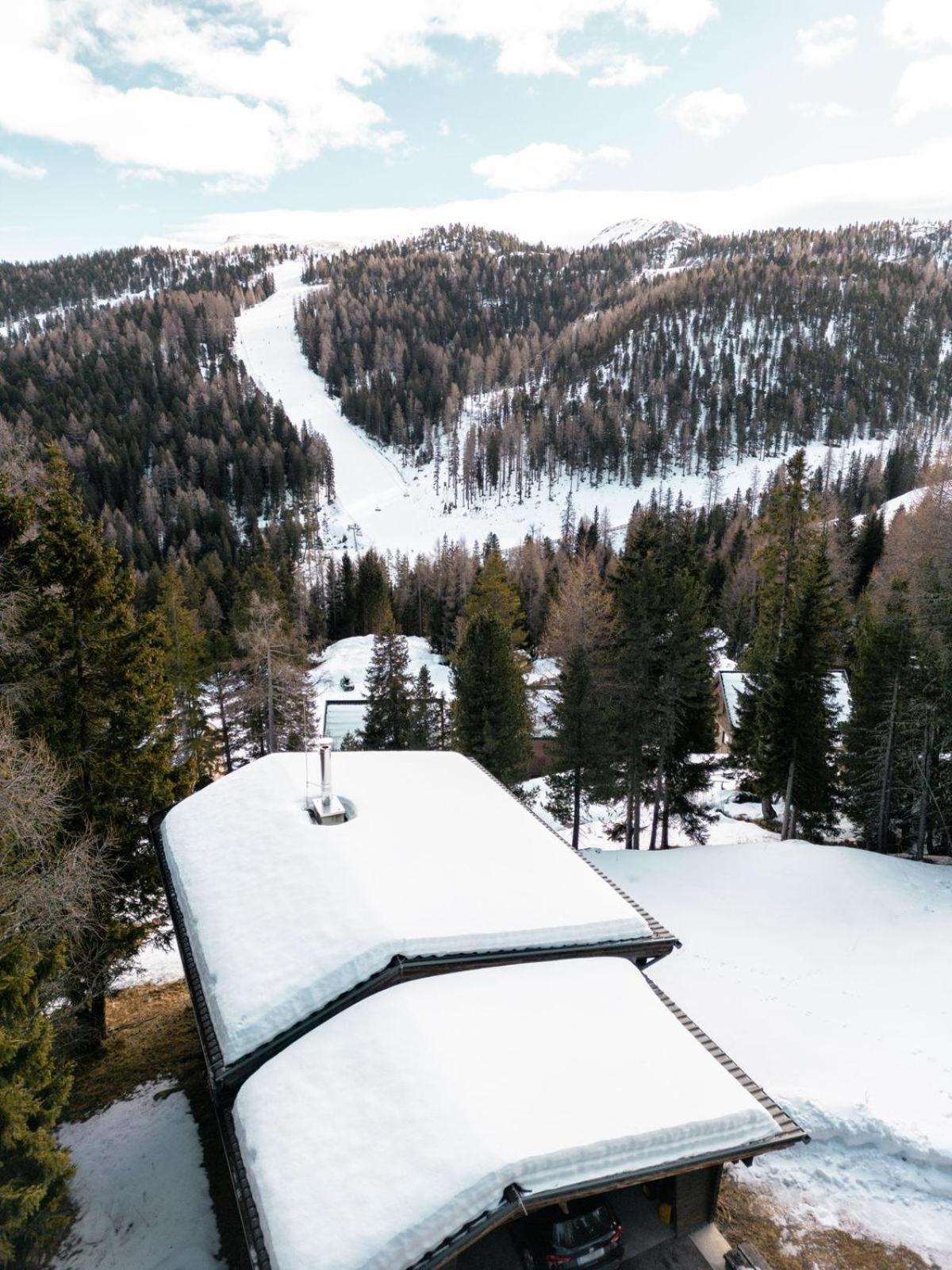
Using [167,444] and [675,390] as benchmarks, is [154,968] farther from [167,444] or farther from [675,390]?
[675,390]

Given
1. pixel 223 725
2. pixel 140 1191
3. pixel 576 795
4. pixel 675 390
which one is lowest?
pixel 223 725

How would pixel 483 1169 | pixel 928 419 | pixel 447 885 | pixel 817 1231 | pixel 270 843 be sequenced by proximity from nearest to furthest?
pixel 483 1169 → pixel 817 1231 → pixel 447 885 → pixel 270 843 → pixel 928 419

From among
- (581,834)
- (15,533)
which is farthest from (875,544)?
(15,533)

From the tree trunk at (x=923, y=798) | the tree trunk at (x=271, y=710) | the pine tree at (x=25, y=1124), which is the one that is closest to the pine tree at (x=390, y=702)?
the tree trunk at (x=271, y=710)

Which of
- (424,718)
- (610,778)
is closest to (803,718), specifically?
(610,778)

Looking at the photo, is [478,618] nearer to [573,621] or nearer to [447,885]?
[573,621]
